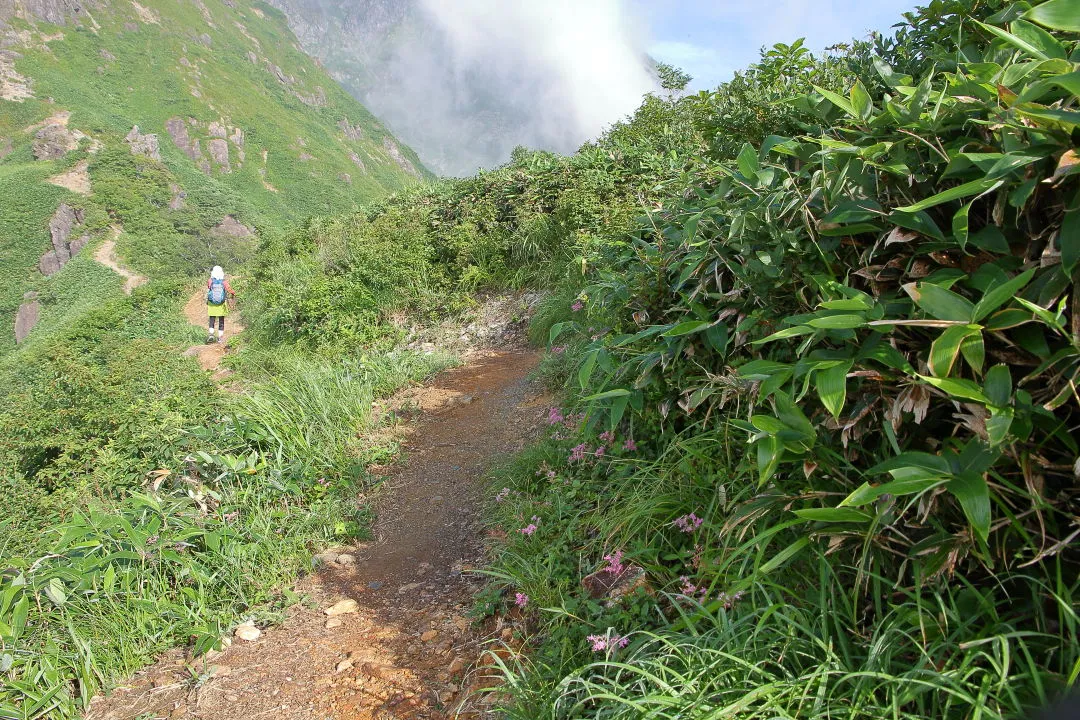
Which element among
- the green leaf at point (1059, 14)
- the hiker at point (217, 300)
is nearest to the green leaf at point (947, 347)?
the green leaf at point (1059, 14)

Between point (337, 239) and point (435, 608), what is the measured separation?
9.89 metres

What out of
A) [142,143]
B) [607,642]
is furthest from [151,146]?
[607,642]

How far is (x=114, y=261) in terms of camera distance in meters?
36.8

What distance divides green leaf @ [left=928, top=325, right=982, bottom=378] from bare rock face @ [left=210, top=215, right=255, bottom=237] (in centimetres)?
4606

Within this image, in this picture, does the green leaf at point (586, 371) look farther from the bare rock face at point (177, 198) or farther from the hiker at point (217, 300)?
the bare rock face at point (177, 198)

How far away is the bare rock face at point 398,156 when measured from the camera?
12112 cm

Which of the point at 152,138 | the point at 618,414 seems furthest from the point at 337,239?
the point at 152,138

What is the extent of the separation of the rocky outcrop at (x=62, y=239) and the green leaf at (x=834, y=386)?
47.4m

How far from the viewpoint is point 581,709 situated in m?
1.93

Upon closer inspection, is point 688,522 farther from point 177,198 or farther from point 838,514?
point 177,198

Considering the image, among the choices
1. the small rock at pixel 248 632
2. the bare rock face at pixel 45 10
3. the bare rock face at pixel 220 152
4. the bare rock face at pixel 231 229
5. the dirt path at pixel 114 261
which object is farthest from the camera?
the bare rock face at pixel 220 152

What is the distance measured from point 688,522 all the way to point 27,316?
144 feet

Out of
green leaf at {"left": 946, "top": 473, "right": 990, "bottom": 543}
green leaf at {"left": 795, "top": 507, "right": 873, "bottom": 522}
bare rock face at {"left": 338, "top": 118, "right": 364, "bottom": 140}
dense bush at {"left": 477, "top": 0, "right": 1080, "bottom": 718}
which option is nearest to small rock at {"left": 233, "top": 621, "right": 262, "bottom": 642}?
dense bush at {"left": 477, "top": 0, "right": 1080, "bottom": 718}

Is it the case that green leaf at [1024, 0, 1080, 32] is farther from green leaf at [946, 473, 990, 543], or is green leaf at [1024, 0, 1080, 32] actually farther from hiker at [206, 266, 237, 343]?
hiker at [206, 266, 237, 343]
